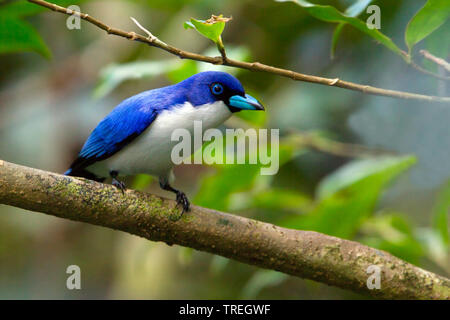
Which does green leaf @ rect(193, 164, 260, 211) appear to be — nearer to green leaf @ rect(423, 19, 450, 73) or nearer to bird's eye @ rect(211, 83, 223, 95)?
bird's eye @ rect(211, 83, 223, 95)

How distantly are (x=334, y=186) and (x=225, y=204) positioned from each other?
0.60 metres

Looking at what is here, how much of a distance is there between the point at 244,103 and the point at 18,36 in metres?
1.07

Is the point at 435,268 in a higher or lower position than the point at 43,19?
lower

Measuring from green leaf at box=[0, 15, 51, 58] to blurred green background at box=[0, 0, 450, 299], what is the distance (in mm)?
1096

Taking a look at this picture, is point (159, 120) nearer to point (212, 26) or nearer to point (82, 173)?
point (82, 173)

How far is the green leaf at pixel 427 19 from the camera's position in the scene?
180cm

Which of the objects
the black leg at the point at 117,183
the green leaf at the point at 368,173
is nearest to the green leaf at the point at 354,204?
the green leaf at the point at 368,173

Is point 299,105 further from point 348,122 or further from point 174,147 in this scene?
point 174,147

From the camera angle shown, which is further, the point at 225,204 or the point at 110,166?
the point at 225,204

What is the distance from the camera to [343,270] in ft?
6.90

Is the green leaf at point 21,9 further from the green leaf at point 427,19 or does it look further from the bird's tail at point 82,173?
the green leaf at point 427,19
